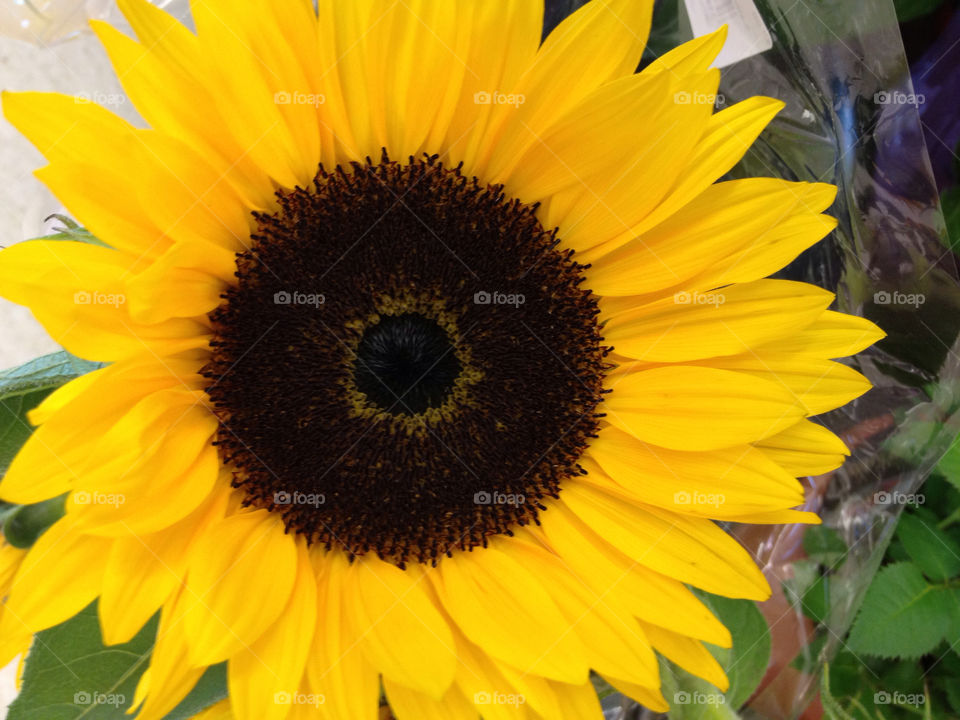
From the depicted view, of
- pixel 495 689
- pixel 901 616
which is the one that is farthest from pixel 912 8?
pixel 495 689

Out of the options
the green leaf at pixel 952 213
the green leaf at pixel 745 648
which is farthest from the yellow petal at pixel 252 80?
the green leaf at pixel 952 213

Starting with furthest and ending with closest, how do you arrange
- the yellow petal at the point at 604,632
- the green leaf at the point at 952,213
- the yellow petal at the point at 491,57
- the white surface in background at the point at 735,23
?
the green leaf at the point at 952,213, the white surface in background at the point at 735,23, the yellow petal at the point at 604,632, the yellow petal at the point at 491,57

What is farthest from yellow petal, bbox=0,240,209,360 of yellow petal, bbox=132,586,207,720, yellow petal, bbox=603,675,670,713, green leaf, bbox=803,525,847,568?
green leaf, bbox=803,525,847,568

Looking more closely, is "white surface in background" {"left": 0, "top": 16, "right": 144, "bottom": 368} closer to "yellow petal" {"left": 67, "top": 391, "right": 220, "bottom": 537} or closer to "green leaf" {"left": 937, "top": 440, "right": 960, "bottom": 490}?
"yellow petal" {"left": 67, "top": 391, "right": 220, "bottom": 537}

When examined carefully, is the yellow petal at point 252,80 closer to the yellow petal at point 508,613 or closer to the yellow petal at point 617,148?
the yellow petal at point 617,148

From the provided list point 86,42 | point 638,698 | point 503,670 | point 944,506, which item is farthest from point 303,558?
point 944,506

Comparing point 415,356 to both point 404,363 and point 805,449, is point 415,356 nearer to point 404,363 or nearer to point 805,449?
point 404,363
